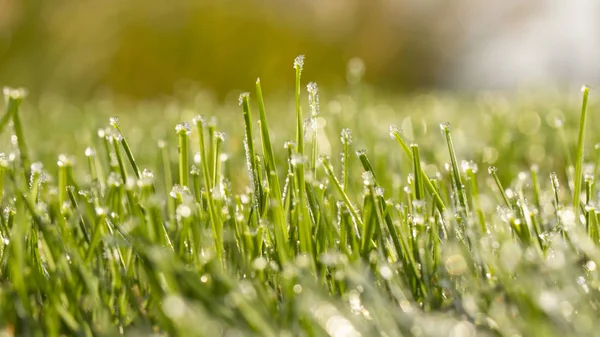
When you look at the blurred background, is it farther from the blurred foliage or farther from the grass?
the grass

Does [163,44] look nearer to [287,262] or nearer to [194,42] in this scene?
[194,42]

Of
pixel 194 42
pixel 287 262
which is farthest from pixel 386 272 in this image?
pixel 194 42

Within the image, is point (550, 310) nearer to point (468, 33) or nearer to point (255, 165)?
point (255, 165)

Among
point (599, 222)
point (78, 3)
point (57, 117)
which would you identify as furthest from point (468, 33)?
point (599, 222)

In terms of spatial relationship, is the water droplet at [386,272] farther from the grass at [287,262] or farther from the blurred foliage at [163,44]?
the blurred foliage at [163,44]

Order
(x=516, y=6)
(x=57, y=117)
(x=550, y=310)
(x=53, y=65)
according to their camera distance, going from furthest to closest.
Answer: (x=516, y=6)
(x=53, y=65)
(x=57, y=117)
(x=550, y=310)

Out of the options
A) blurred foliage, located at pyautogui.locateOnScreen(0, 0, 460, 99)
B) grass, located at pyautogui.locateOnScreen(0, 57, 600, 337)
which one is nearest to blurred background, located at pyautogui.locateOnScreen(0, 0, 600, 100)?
blurred foliage, located at pyautogui.locateOnScreen(0, 0, 460, 99)

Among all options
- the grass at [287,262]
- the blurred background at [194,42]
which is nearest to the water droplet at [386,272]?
the grass at [287,262]

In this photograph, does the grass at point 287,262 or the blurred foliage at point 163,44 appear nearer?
the grass at point 287,262
